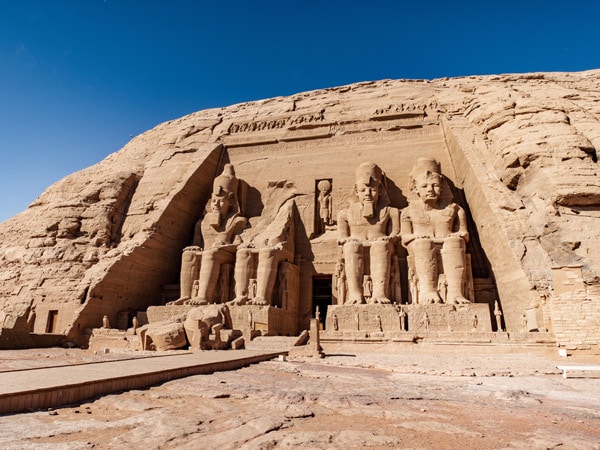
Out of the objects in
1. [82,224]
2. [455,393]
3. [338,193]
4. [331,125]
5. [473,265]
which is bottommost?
[455,393]

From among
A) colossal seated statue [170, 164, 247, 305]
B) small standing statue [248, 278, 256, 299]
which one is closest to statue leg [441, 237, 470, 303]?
small standing statue [248, 278, 256, 299]

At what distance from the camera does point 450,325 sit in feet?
33.1

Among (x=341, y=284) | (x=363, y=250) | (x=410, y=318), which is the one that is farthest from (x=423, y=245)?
(x=341, y=284)

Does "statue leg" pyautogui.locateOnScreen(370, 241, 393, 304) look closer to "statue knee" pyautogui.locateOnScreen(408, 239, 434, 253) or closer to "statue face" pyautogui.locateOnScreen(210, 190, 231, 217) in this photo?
"statue knee" pyautogui.locateOnScreen(408, 239, 434, 253)

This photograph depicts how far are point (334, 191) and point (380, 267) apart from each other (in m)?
3.84

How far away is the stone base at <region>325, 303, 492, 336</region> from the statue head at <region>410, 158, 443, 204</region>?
3132 mm

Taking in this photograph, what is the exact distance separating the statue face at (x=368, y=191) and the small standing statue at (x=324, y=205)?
5.55ft

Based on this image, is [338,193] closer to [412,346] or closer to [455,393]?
[412,346]

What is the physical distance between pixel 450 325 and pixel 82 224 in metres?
10.8

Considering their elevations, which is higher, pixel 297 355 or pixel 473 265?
pixel 473 265

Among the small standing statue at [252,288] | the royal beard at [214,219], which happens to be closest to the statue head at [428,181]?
the small standing statue at [252,288]

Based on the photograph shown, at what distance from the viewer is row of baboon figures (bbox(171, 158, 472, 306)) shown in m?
11.3

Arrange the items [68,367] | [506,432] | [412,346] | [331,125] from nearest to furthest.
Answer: [506,432] → [68,367] → [412,346] → [331,125]

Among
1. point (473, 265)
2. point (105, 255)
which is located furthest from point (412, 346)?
point (105, 255)
